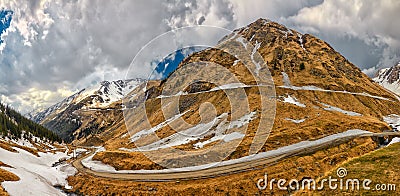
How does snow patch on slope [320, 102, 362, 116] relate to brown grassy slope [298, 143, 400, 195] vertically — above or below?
above

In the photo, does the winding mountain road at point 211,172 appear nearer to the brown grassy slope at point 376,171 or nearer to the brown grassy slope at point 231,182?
the brown grassy slope at point 231,182

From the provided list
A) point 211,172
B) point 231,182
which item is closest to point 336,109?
point 211,172

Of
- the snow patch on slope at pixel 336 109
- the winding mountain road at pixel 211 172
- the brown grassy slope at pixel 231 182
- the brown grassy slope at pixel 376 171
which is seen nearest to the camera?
the brown grassy slope at pixel 376 171

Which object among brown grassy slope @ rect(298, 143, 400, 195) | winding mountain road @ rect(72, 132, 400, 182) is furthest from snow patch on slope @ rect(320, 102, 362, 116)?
brown grassy slope @ rect(298, 143, 400, 195)

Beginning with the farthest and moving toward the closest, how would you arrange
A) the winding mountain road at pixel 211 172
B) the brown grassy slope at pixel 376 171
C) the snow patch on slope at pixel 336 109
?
the snow patch on slope at pixel 336 109
the winding mountain road at pixel 211 172
the brown grassy slope at pixel 376 171

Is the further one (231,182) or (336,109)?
(336,109)

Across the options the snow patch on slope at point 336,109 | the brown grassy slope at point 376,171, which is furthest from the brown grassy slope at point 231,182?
the snow patch on slope at point 336,109

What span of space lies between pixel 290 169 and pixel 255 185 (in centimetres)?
1283

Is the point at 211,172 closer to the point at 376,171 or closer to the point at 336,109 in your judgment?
the point at 376,171

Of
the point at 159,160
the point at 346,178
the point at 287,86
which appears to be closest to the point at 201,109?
the point at 287,86

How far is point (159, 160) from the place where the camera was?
95.9 meters

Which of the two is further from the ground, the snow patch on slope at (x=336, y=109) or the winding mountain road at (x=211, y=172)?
the snow patch on slope at (x=336, y=109)

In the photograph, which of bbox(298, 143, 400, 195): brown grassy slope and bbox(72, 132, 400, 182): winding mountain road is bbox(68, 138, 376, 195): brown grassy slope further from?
bbox(298, 143, 400, 195): brown grassy slope

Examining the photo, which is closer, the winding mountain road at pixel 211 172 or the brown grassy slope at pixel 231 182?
the brown grassy slope at pixel 231 182
